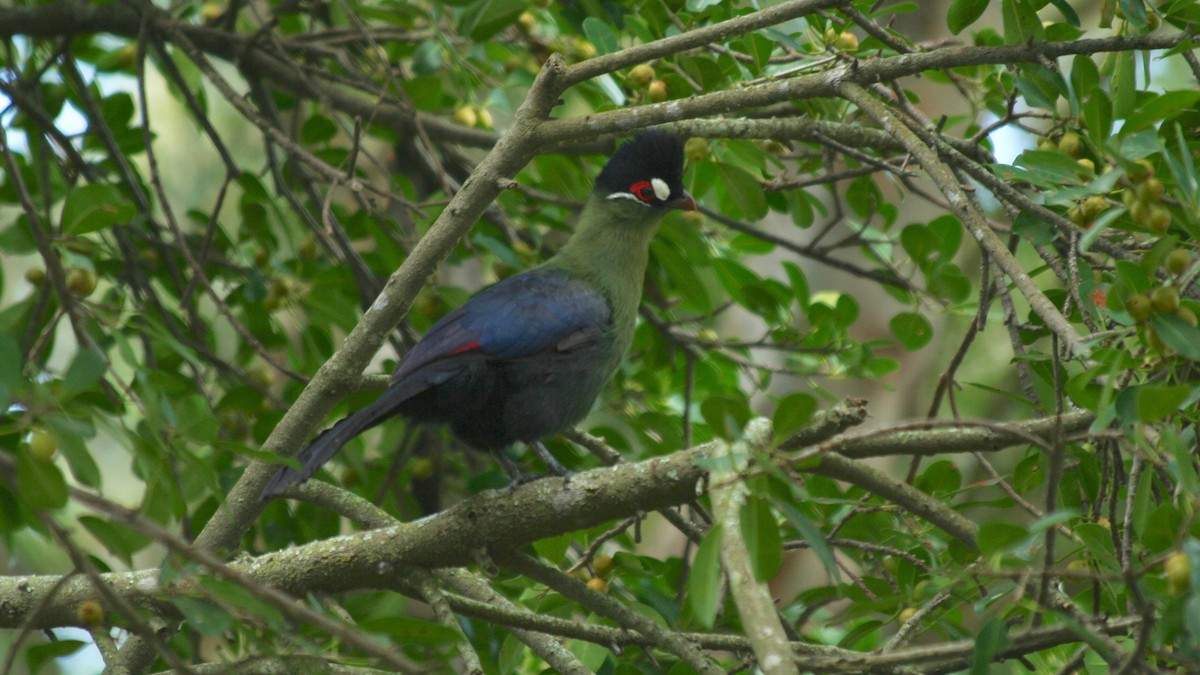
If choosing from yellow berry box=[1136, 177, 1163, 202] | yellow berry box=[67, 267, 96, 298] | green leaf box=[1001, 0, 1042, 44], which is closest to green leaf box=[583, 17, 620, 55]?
green leaf box=[1001, 0, 1042, 44]

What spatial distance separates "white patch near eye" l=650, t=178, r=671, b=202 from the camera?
4.18 meters

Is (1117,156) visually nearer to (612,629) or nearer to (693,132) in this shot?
(693,132)

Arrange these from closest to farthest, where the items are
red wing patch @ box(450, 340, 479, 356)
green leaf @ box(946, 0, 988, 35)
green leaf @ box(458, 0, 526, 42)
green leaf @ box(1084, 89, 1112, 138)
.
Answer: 1. green leaf @ box(1084, 89, 1112, 138)
2. green leaf @ box(946, 0, 988, 35)
3. red wing patch @ box(450, 340, 479, 356)
4. green leaf @ box(458, 0, 526, 42)

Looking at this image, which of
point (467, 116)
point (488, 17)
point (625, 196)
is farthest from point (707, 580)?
point (467, 116)

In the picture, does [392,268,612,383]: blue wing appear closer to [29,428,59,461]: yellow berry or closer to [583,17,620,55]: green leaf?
[583,17,620,55]: green leaf

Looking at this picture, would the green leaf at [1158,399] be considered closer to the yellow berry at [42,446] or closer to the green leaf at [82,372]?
the green leaf at [82,372]

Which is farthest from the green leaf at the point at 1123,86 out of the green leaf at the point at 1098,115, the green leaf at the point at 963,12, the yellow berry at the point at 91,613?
the yellow berry at the point at 91,613

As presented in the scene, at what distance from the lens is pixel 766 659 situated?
1.89 metres

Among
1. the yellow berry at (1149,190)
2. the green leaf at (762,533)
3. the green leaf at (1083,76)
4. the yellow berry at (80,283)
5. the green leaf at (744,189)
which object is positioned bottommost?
the green leaf at (762,533)

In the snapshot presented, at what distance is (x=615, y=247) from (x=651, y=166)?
1.04 ft

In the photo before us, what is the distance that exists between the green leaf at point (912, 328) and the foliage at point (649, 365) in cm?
2

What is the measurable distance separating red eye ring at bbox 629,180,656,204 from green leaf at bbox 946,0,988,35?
1514 mm

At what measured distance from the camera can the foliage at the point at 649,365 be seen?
1.93 m

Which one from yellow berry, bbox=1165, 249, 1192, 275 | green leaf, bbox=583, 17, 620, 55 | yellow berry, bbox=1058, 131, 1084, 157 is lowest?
yellow berry, bbox=1165, 249, 1192, 275
